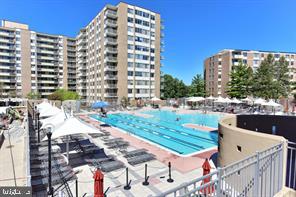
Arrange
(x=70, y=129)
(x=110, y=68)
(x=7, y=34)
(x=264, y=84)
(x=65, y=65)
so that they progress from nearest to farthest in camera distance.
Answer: (x=70, y=129), (x=264, y=84), (x=110, y=68), (x=7, y=34), (x=65, y=65)

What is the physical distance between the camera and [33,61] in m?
73.7

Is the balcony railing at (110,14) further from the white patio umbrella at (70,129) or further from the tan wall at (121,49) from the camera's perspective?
the white patio umbrella at (70,129)

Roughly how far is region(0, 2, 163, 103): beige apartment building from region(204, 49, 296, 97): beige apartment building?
1190 inches

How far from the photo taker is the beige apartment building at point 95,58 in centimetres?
5394

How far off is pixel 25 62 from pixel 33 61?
108 inches

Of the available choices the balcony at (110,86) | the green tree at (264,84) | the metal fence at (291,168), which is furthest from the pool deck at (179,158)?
the balcony at (110,86)

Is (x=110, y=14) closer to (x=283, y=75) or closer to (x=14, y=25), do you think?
(x=14, y=25)

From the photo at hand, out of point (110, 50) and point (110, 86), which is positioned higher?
point (110, 50)

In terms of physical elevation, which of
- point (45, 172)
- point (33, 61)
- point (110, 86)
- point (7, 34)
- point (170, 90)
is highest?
point (7, 34)

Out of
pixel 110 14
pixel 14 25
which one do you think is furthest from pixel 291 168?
pixel 14 25

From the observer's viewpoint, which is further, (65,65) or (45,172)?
(65,65)

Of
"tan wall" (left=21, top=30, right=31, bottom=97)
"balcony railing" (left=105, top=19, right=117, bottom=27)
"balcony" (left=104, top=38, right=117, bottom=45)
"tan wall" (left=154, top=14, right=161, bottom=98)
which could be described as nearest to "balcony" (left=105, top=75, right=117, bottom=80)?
"balcony" (left=104, top=38, right=117, bottom=45)

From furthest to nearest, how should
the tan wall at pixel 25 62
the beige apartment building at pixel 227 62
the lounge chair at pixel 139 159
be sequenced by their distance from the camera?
the beige apartment building at pixel 227 62, the tan wall at pixel 25 62, the lounge chair at pixel 139 159

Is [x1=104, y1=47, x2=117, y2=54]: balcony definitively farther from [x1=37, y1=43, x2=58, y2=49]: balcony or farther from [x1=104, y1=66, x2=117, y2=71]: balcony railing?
[x1=37, y1=43, x2=58, y2=49]: balcony
